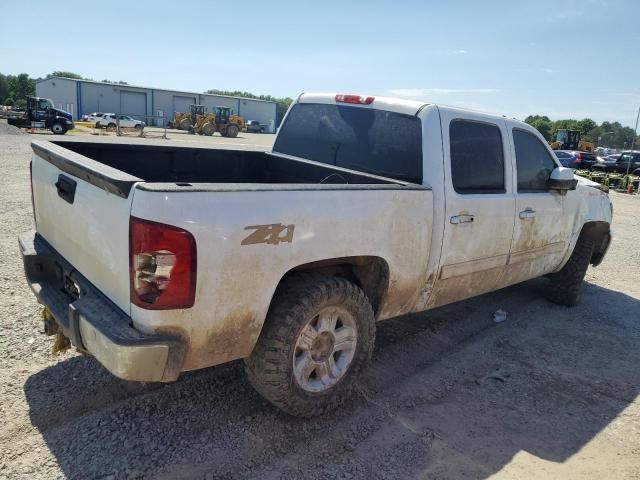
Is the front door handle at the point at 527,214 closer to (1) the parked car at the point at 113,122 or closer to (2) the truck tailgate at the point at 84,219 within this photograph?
(2) the truck tailgate at the point at 84,219

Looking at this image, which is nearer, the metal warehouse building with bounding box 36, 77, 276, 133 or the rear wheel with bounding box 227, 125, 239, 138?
the rear wheel with bounding box 227, 125, 239, 138

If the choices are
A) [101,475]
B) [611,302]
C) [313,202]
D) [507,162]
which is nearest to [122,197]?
[313,202]

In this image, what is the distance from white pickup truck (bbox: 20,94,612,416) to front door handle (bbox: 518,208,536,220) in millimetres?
45

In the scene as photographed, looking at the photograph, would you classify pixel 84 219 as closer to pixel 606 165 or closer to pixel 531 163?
pixel 531 163

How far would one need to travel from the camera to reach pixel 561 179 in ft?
15.3

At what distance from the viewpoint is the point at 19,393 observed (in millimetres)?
3145

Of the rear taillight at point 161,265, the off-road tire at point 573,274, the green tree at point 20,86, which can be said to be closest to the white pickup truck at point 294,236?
the rear taillight at point 161,265

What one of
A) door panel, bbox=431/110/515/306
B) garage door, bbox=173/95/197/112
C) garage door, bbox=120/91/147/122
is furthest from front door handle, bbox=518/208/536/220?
garage door, bbox=173/95/197/112

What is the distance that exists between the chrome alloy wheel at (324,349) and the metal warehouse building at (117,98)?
50.3 metres

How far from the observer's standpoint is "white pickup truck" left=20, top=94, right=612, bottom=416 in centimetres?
235

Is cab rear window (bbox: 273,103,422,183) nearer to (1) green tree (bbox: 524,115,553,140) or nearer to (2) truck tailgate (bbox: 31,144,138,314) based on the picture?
(2) truck tailgate (bbox: 31,144,138,314)

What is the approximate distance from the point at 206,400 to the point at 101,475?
843mm

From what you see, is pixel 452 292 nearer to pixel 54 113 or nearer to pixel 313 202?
pixel 313 202

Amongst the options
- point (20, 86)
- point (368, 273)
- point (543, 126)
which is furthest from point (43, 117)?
point (20, 86)
